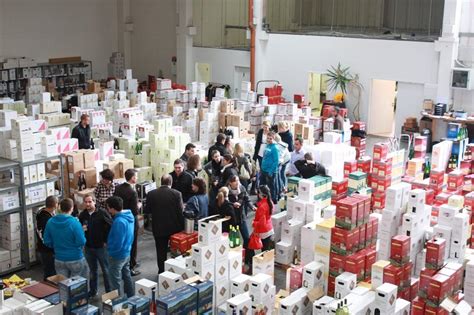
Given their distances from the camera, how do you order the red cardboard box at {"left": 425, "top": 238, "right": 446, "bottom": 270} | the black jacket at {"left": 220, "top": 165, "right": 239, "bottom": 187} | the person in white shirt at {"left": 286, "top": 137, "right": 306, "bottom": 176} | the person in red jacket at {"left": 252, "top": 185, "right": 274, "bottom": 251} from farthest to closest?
1. the person in white shirt at {"left": 286, "top": 137, "right": 306, "bottom": 176}
2. the black jacket at {"left": 220, "top": 165, "right": 239, "bottom": 187}
3. the person in red jacket at {"left": 252, "top": 185, "right": 274, "bottom": 251}
4. the red cardboard box at {"left": 425, "top": 238, "right": 446, "bottom": 270}

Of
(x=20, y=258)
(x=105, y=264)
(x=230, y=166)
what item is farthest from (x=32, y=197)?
(x=230, y=166)

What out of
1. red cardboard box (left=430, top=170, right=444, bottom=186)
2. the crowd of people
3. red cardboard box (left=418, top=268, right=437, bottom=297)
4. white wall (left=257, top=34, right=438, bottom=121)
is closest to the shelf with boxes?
white wall (left=257, top=34, right=438, bottom=121)

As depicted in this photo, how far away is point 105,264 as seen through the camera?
8.15m

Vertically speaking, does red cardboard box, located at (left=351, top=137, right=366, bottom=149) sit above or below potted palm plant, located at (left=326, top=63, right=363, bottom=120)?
below

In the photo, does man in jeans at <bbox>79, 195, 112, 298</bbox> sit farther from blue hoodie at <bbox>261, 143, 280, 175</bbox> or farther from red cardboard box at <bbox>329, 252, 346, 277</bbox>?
blue hoodie at <bbox>261, 143, 280, 175</bbox>

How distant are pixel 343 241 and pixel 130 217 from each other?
2.61 metres

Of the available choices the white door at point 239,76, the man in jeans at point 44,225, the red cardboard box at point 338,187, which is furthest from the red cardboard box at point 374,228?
the white door at point 239,76

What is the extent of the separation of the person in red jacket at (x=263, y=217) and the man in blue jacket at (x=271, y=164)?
98.3 inches

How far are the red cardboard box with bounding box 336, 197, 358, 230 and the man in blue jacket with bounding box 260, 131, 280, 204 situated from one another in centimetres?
383

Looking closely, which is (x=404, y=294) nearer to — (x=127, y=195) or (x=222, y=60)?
(x=127, y=195)

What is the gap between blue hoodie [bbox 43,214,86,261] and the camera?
746 cm

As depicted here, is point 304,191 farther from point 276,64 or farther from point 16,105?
point 276,64

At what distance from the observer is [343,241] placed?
7.55m

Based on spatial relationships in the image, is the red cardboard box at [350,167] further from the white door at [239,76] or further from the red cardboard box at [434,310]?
the white door at [239,76]
